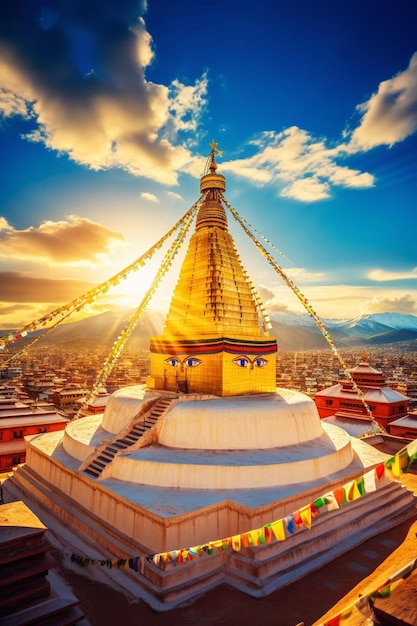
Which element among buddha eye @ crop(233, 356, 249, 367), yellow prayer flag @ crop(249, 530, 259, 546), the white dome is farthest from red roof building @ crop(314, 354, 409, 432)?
yellow prayer flag @ crop(249, 530, 259, 546)

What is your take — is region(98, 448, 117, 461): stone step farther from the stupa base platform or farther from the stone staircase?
the stupa base platform

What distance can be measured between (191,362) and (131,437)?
3764 mm

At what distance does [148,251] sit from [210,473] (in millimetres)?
9305

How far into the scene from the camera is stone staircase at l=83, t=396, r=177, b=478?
446 inches

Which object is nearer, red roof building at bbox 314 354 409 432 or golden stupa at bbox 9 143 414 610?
golden stupa at bbox 9 143 414 610

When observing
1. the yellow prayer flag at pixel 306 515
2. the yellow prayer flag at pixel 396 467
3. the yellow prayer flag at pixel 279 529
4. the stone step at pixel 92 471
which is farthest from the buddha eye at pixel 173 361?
the yellow prayer flag at pixel 396 467

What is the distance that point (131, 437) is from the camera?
12.1 meters

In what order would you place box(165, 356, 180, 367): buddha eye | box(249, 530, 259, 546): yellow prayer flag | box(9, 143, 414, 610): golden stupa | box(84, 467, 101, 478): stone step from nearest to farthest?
1. box(249, 530, 259, 546): yellow prayer flag
2. box(9, 143, 414, 610): golden stupa
3. box(84, 467, 101, 478): stone step
4. box(165, 356, 180, 367): buddha eye

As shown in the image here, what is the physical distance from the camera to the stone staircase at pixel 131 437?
11328 mm

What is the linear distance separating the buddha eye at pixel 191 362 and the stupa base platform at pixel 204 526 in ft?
17.3

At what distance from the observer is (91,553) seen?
369 inches

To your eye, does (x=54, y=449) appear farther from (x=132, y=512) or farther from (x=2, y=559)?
(x=2, y=559)

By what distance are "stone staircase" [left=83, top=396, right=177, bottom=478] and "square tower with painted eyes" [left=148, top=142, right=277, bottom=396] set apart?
1776mm

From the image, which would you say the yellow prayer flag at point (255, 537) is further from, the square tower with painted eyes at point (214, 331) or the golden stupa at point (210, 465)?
the square tower with painted eyes at point (214, 331)
